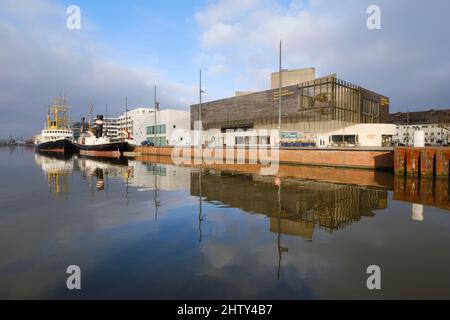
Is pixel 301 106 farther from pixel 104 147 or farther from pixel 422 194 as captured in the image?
pixel 104 147

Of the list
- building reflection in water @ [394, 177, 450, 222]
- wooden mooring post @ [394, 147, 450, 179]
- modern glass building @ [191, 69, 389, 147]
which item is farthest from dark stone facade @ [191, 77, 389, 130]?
building reflection in water @ [394, 177, 450, 222]

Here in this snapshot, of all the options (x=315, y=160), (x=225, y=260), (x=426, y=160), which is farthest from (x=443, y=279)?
(x=315, y=160)

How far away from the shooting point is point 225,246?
761cm

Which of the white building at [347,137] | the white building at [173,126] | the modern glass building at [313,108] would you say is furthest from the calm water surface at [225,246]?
the white building at [173,126]

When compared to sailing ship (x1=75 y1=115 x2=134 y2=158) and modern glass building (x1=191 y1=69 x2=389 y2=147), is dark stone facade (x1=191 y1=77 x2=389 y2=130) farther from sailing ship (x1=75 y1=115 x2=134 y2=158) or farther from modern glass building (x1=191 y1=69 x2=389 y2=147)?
sailing ship (x1=75 y1=115 x2=134 y2=158)

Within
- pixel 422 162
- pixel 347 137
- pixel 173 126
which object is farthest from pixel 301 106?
pixel 173 126

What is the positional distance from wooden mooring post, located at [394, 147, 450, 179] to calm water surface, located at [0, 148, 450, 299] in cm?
932

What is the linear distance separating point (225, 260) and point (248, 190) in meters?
10.3

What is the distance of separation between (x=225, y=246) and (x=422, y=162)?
23265 mm

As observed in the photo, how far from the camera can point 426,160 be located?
72.9ft

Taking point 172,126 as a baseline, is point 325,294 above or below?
below

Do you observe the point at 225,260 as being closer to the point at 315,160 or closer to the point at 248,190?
the point at 248,190
